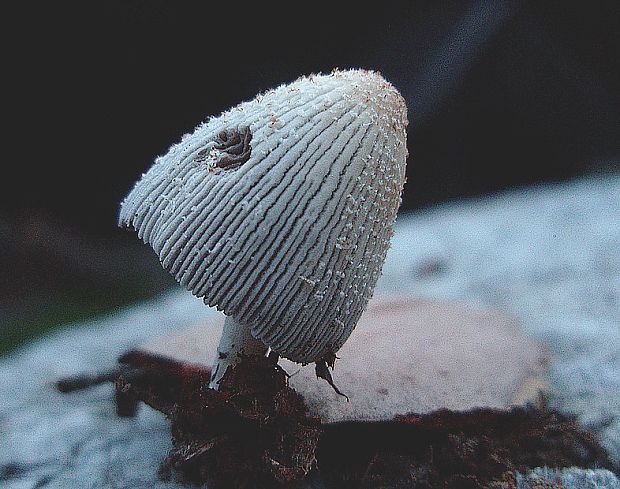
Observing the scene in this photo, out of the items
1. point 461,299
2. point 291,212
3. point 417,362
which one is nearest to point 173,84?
point 461,299

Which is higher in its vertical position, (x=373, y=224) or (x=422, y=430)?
(x=373, y=224)

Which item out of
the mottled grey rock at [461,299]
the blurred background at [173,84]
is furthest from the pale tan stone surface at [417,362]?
the blurred background at [173,84]

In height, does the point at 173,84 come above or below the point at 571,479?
above

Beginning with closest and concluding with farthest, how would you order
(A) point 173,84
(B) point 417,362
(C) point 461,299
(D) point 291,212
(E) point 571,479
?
(D) point 291,212
(E) point 571,479
(B) point 417,362
(C) point 461,299
(A) point 173,84

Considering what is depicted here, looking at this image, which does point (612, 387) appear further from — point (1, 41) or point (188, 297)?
point (1, 41)

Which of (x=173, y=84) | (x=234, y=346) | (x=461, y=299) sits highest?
(x=173, y=84)

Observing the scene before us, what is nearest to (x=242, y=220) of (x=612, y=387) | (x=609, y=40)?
(x=612, y=387)

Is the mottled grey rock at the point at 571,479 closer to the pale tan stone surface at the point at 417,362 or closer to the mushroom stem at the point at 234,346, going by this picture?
the pale tan stone surface at the point at 417,362

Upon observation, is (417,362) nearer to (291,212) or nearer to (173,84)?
(291,212)
